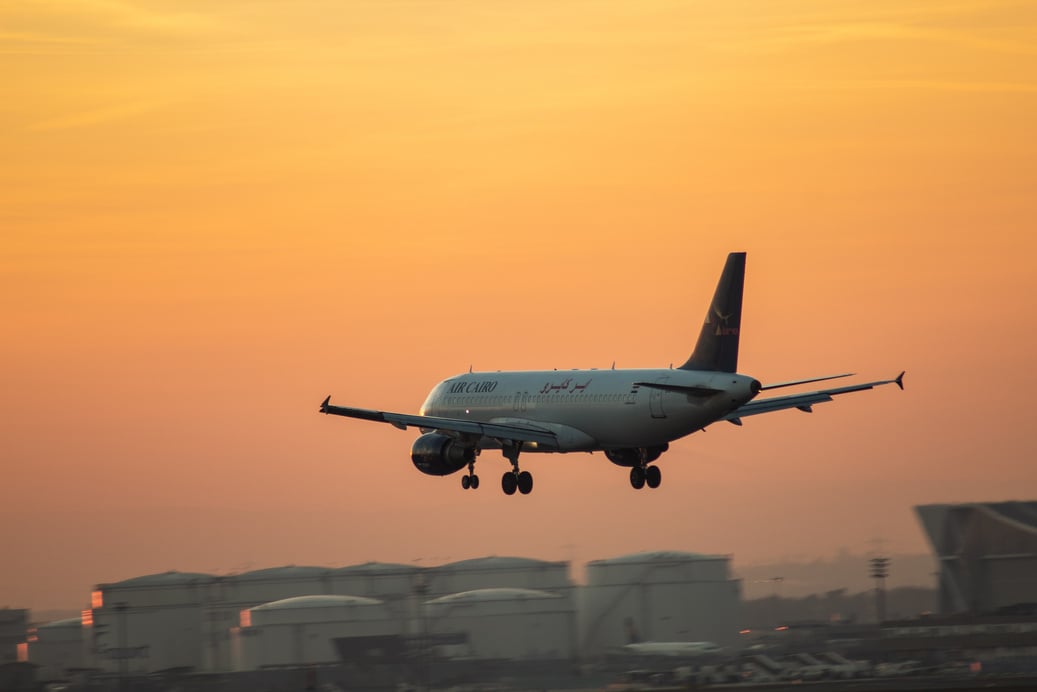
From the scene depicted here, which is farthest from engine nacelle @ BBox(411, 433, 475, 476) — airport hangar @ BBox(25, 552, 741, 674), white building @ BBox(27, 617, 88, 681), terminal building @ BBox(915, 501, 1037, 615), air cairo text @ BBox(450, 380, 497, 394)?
terminal building @ BBox(915, 501, 1037, 615)

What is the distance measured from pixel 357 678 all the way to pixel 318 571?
30.4 meters

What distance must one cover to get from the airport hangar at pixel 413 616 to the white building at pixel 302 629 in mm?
87

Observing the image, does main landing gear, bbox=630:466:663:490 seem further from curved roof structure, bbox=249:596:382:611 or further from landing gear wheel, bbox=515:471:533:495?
curved roof structure, bbox=249:596:382:611

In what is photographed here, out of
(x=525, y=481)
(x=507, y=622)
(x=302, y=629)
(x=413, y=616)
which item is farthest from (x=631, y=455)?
(x=302, y=629)

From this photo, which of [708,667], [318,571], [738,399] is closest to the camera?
[738,399]

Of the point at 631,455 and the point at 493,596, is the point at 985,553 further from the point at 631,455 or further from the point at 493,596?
the point at 493,596

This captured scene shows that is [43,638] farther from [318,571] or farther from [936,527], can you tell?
[936,527]

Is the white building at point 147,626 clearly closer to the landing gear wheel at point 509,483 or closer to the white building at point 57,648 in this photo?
the white building at point 57,648

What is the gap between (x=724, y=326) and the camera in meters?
87.1

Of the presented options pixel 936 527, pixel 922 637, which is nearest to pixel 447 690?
pixel 922 637

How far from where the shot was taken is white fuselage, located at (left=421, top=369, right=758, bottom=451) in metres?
86.8

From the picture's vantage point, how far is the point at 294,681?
314 ft

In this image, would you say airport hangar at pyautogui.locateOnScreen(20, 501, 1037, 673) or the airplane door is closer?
the airplane door

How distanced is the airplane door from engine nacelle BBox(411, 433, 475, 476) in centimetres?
1341
